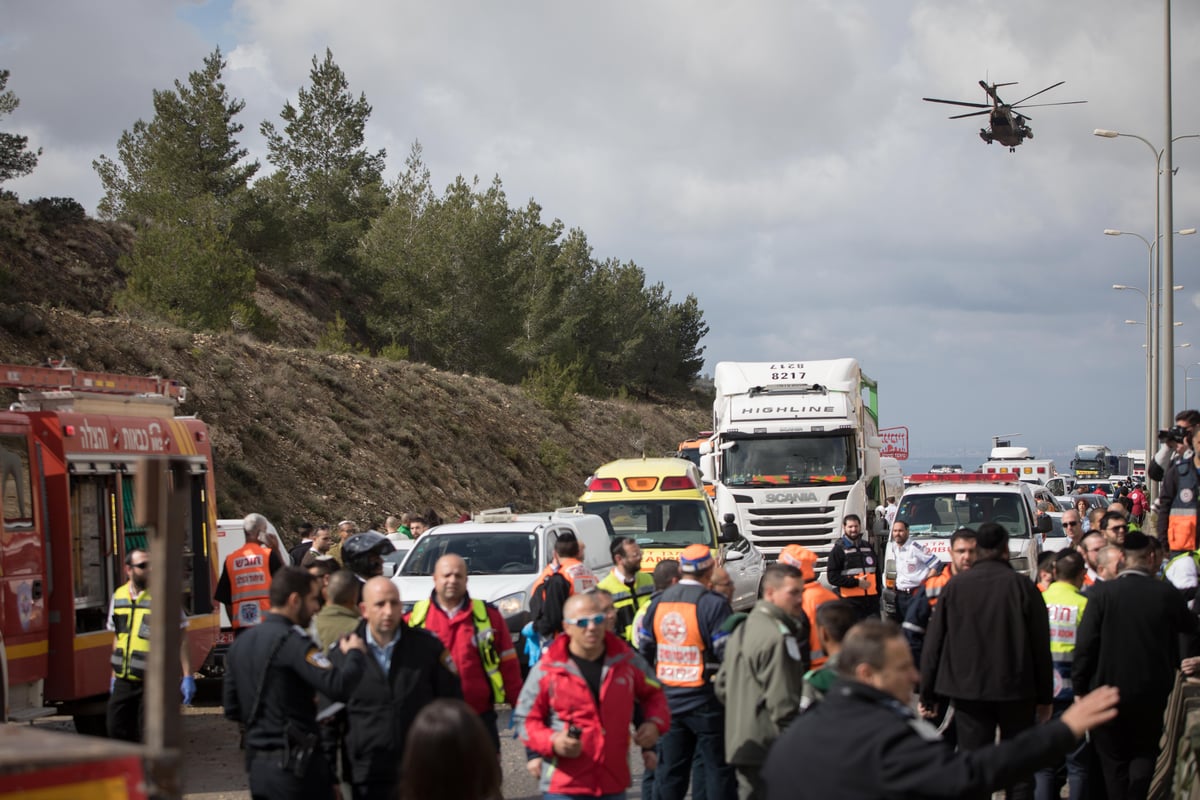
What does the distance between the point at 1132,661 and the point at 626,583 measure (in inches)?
156

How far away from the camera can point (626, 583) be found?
10.2 m

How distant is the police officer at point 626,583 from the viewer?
395 inches

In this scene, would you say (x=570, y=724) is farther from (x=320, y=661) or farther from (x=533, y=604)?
(x=533, y=604)

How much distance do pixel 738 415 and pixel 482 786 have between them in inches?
785

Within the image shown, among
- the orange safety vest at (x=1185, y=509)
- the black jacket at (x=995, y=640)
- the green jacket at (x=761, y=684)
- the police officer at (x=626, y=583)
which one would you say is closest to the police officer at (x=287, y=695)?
the green jacket at (x=761, y=684)

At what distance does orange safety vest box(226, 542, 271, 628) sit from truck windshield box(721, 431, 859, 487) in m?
13.0

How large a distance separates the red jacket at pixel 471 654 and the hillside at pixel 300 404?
18888 millimetres

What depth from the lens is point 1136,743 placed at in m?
7.52

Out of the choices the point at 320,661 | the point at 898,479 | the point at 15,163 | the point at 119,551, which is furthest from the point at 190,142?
the point at 320,661

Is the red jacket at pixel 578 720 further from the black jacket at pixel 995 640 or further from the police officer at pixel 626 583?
the police officer at pixel 626 583

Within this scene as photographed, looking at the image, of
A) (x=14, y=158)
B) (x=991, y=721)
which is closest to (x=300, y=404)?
(x=14, y=158)

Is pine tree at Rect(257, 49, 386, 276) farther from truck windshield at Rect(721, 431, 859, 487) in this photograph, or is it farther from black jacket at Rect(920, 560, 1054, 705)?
black jacket at Rect(920, 560, 1054, 705)

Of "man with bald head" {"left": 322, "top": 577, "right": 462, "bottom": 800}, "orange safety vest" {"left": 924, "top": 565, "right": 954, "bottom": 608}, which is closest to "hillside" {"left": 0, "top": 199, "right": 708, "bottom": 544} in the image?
"orange safety vest" {"left": 924, "top": 565, "right": 954, "bottom": 608}

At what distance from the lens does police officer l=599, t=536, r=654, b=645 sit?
1003 centimetres
